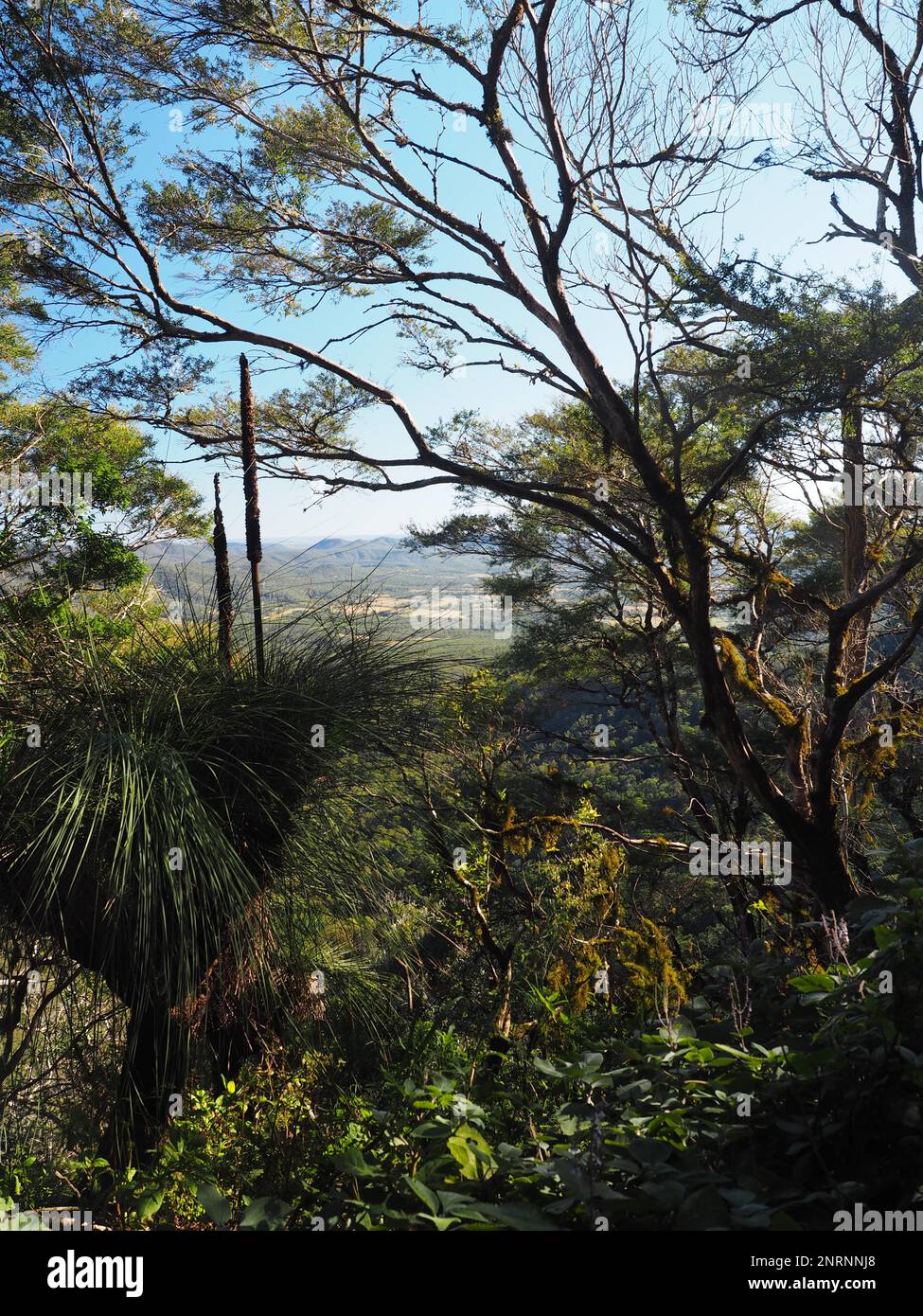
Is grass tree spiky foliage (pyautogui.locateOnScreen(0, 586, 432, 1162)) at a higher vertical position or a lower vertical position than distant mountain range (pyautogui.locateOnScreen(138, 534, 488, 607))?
lower

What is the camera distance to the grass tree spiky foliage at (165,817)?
204 centimetres

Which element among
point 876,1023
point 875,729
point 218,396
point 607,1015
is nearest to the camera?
point 876,1023

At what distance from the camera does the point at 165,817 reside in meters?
2.02

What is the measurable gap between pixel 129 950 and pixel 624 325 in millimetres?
3709

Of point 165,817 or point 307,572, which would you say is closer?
point 165,817

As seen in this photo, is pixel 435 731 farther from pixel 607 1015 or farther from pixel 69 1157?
pixel 69 1157

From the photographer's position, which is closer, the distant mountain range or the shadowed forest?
the shadowed forest

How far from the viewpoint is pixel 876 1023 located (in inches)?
44.6

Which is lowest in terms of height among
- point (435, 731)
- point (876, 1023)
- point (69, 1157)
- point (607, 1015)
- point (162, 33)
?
point (69, 1157)

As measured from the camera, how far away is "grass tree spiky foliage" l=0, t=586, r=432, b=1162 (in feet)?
6.70

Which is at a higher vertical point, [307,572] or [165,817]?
[307,572]
